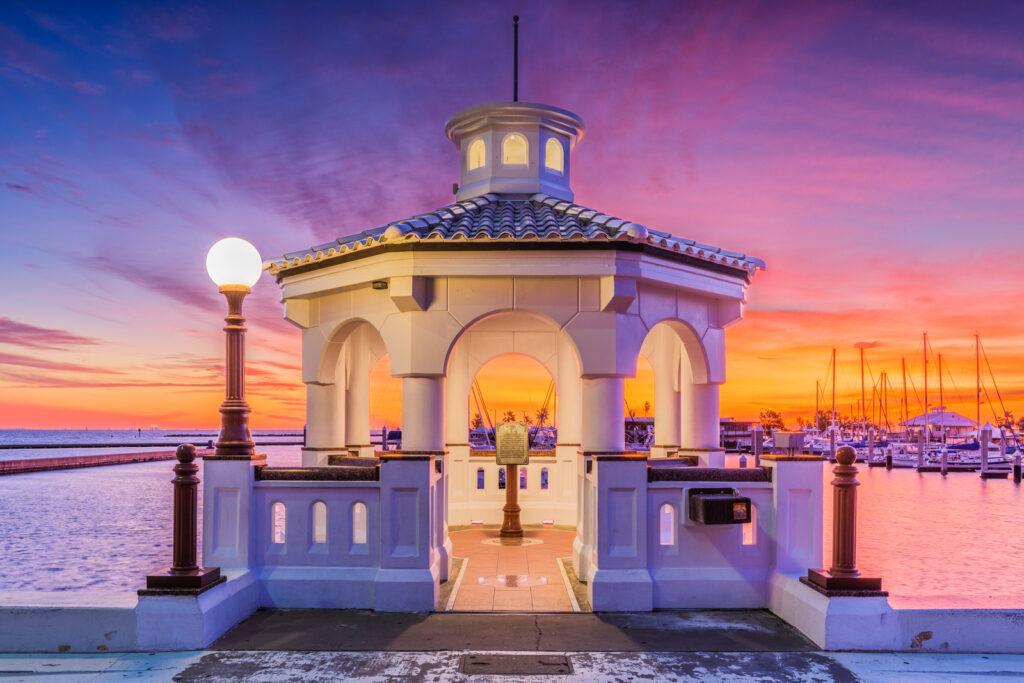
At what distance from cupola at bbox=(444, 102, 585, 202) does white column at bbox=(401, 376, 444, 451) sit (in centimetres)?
387

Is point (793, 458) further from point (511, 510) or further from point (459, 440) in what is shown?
point (459, 440)

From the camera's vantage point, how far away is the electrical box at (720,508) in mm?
6945

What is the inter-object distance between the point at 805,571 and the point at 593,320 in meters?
3.48

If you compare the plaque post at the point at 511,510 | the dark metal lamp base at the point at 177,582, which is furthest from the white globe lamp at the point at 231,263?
the plaque post at the point at 511,510

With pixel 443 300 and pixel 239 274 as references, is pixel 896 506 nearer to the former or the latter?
pixel 443 300

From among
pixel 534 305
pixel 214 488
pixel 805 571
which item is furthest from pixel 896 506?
pixel 214 488

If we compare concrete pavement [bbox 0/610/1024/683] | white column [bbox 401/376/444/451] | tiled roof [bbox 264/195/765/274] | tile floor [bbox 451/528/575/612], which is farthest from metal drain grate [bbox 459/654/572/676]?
tiled roof [bbox 264/195/765/274]

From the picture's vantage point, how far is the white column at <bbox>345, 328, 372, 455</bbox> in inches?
410

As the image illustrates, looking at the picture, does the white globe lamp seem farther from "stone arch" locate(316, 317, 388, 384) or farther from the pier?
the pier

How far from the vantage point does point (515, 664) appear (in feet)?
18.3

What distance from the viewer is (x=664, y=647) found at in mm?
5984

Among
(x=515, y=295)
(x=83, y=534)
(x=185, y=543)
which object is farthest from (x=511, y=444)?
(x=83, y=534)

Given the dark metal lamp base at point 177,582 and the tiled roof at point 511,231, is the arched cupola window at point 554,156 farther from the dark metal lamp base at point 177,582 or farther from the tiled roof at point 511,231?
the dark metal lamp base at point 177,582

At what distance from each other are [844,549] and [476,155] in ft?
25.6
